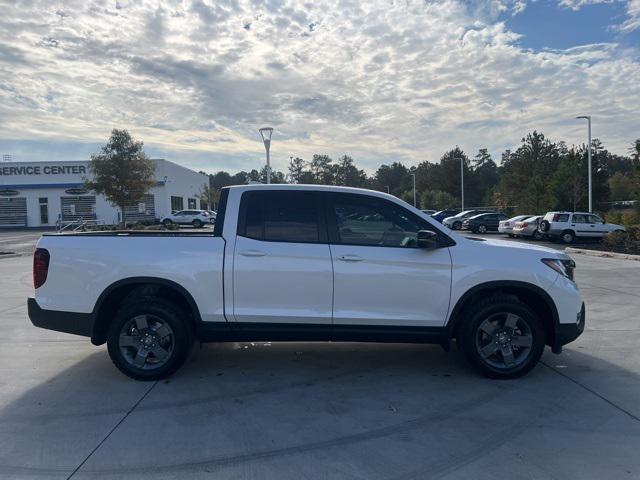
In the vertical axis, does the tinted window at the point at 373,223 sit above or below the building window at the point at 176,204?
below

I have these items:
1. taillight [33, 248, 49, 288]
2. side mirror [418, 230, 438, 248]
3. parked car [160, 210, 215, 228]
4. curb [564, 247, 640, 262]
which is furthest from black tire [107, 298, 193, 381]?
parked car [160, 210, 215, 228]

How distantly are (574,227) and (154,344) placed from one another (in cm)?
2458

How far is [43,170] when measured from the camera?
4672 cm

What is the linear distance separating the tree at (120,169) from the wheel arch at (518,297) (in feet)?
104

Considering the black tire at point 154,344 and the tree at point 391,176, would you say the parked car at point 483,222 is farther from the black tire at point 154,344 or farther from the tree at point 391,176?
the tree at point 391,176

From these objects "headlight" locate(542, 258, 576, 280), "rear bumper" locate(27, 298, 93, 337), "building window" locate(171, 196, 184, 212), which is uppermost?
"building window" locate(171, 196, 184, 212)

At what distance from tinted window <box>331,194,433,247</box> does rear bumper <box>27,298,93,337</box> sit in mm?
2619

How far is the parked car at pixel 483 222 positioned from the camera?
34.5m

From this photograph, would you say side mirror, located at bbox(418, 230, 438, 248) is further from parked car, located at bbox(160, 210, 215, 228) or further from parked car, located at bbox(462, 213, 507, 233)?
parked car, located at bbox(160, 210, 215, 228)

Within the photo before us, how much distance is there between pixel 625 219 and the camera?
30.5m

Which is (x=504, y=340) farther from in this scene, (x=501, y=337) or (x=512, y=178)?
(x=512, y=178)

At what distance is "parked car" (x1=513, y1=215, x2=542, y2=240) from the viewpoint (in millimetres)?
27047

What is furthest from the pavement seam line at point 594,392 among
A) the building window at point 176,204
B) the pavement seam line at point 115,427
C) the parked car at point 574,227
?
the building window at point 176,204

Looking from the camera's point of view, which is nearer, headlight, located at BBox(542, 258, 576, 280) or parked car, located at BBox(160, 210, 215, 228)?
headlight, located at BBox(542, 258, 576, 280)
